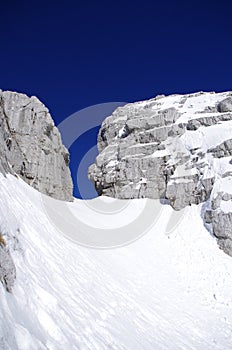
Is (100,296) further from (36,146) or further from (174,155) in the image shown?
(174,155)

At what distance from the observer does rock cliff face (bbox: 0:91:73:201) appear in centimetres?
2720

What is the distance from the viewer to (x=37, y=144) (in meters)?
28.9

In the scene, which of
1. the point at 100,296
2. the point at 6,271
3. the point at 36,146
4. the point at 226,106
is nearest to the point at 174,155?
the point at 226,106

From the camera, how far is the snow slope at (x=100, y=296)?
6.03 meters

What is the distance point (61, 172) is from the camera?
104 ft

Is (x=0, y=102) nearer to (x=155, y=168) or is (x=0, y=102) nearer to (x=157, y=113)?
(x=155, y=168)

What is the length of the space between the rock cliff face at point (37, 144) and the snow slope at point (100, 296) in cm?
1182

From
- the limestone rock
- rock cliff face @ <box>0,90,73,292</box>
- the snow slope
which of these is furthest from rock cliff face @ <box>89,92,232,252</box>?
rock cliff face @ <box>0,90,73,292</box>

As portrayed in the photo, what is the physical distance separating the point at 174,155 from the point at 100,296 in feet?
100.0

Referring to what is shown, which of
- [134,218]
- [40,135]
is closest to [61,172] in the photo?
[40,135]

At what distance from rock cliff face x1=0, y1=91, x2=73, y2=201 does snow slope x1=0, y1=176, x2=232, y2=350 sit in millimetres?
11824

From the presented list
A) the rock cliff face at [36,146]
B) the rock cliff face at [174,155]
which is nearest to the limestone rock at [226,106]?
the rock cliff face at [174,155]

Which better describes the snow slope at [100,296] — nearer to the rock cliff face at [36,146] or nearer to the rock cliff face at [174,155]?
the rock cliff face at [174,155]

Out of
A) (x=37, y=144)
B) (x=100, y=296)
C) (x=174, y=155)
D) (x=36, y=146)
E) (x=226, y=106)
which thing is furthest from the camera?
(x=226, y=106)
